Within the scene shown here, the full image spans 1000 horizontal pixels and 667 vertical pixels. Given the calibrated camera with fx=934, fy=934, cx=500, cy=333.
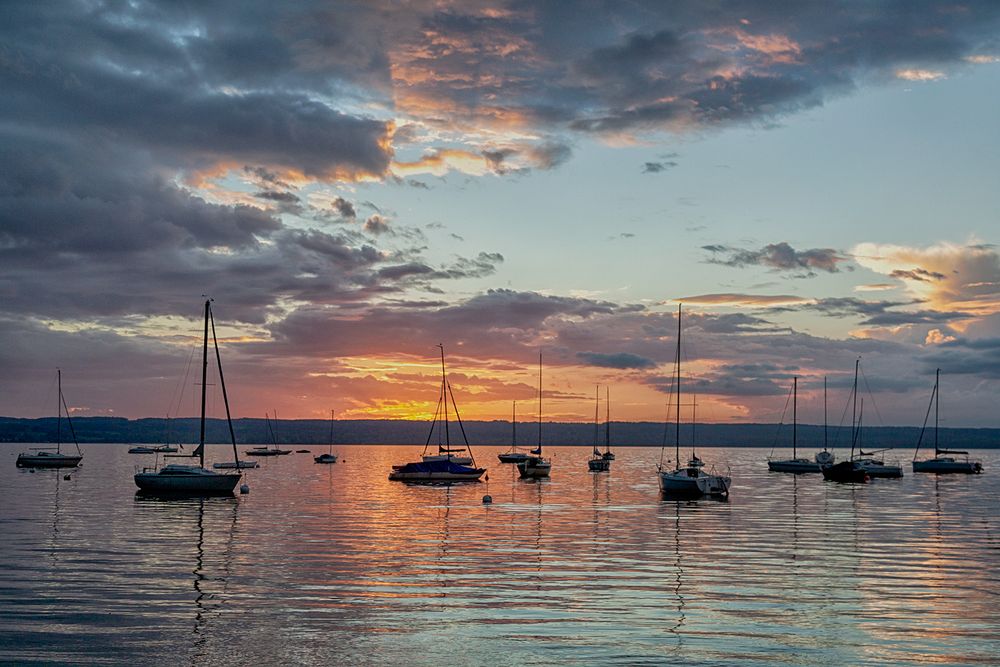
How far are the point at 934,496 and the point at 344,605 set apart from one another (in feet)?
282

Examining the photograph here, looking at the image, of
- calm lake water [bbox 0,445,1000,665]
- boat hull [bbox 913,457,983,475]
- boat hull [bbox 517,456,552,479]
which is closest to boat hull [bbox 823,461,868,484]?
boat hull [bbox 517,456,552,479]

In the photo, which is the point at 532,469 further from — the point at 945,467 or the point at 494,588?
the point at 494,588

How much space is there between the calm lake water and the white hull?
14996mm

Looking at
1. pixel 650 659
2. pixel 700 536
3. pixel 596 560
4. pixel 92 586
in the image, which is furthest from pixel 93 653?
pixel 700 536

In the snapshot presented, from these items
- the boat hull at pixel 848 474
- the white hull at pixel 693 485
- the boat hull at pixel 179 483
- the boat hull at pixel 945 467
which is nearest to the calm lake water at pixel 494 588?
the boat hull at pixel 179 483

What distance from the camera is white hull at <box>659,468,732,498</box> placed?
8454 cm

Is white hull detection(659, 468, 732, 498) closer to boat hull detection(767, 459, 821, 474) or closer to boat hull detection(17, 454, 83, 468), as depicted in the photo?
boat hull detection(767, 459, 821, 474)

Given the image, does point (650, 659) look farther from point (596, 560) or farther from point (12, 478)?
point (12, 478)

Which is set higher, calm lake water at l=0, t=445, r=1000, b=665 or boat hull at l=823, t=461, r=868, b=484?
calm lake water at l=0, t=445, r=1000, b=665

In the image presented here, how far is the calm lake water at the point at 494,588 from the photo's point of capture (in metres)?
23.3

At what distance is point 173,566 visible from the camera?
37844mm

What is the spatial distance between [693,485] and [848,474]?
51.7 meters

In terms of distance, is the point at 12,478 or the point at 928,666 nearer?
the point at 928,666

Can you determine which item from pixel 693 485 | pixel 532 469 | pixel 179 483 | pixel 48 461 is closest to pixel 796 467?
pixel 532 469
